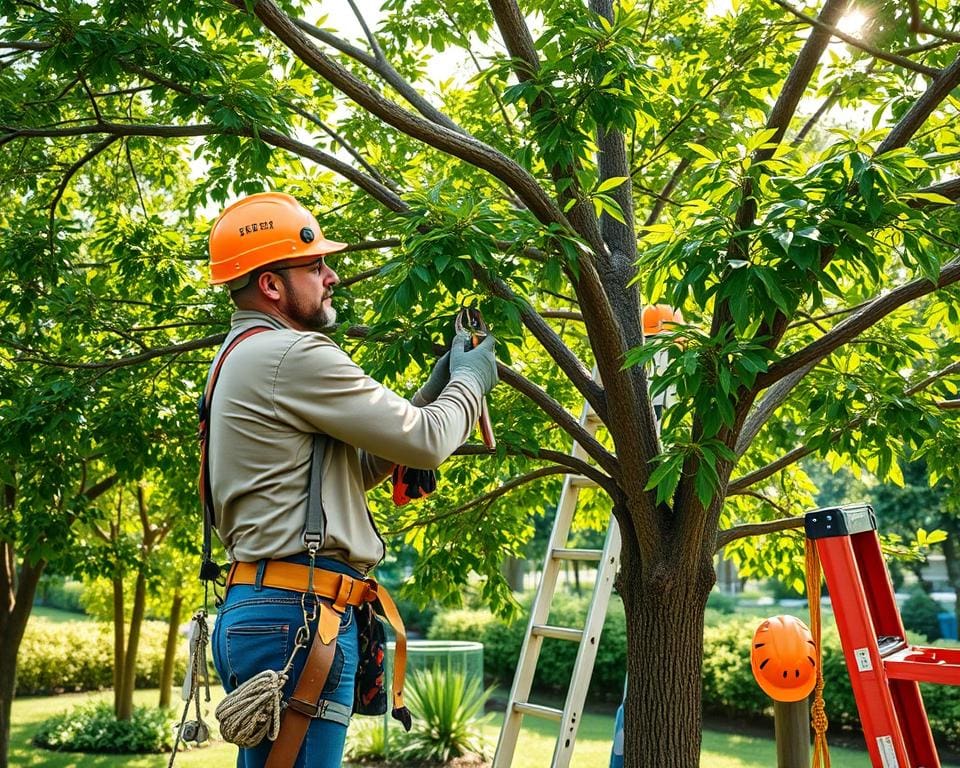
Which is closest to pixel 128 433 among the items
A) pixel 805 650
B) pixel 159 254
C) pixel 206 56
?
pixel 159 254

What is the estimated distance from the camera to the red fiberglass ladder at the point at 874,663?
3.26 metres

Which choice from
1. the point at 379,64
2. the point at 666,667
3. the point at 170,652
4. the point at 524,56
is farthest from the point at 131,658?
the point at 524,56

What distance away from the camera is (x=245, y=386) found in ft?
8.57

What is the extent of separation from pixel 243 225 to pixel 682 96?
3.97 metres

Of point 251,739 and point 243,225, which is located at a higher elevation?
point 243,225

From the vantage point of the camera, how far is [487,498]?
6.35 metres

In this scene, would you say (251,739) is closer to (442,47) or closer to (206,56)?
(206,56)

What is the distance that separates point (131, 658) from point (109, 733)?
1136 millimetres

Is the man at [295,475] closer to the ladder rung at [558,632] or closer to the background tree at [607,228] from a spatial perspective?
the background tree at [607,228]

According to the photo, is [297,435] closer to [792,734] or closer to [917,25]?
[917,25]

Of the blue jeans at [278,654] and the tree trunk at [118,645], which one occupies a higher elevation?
the tree trunk at [118,645]

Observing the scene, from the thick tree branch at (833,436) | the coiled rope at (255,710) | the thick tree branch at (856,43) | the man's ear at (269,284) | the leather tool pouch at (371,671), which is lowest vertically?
the coiled rope at (255,710)

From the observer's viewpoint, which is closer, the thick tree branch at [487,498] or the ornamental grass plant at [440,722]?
the thick tree branch at [487,498]

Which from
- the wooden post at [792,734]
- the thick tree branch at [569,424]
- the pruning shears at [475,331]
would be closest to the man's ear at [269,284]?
the pruning shears at [475,331]
